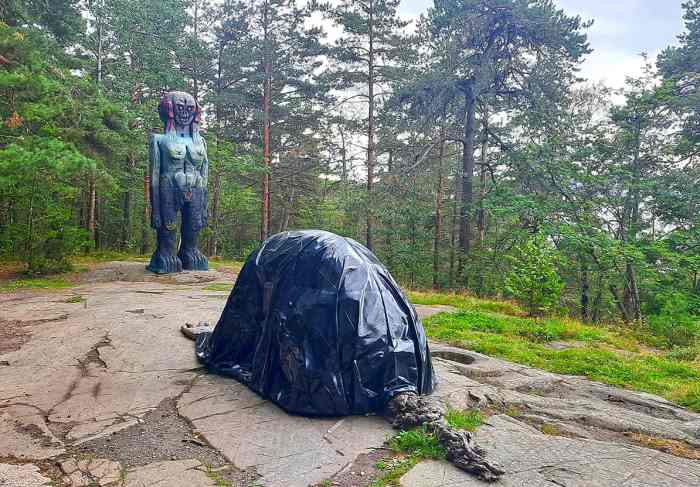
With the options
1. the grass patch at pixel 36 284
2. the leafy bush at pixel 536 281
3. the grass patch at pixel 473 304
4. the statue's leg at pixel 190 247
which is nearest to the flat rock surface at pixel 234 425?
the leafy bush at pixel 536 281

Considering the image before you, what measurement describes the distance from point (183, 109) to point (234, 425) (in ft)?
29.3

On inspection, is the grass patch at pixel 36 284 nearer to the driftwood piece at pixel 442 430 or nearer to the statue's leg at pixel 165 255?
the statue's leg at pixel 165 255

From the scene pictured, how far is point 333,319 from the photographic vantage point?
3.33 meters

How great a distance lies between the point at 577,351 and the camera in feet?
18.6

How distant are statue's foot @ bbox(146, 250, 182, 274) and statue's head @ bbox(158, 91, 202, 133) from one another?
287cm

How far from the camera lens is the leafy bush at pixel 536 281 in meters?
7.88

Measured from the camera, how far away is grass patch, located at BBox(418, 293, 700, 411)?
4.73m

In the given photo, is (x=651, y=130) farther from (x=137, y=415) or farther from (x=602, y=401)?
(x=137, y=415)

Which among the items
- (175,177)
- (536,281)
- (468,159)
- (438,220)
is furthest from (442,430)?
(438,220)

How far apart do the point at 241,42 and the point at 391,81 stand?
650cm

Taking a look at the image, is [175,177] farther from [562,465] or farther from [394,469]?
[562,465]

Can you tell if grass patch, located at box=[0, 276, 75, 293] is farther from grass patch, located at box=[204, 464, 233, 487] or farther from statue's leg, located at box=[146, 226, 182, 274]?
grass patch, located at box=[204, 464, 233, 487]

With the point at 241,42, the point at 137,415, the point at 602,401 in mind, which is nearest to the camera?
the point at 137,415

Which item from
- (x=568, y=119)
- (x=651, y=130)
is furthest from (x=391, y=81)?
(x=651, y=130)
